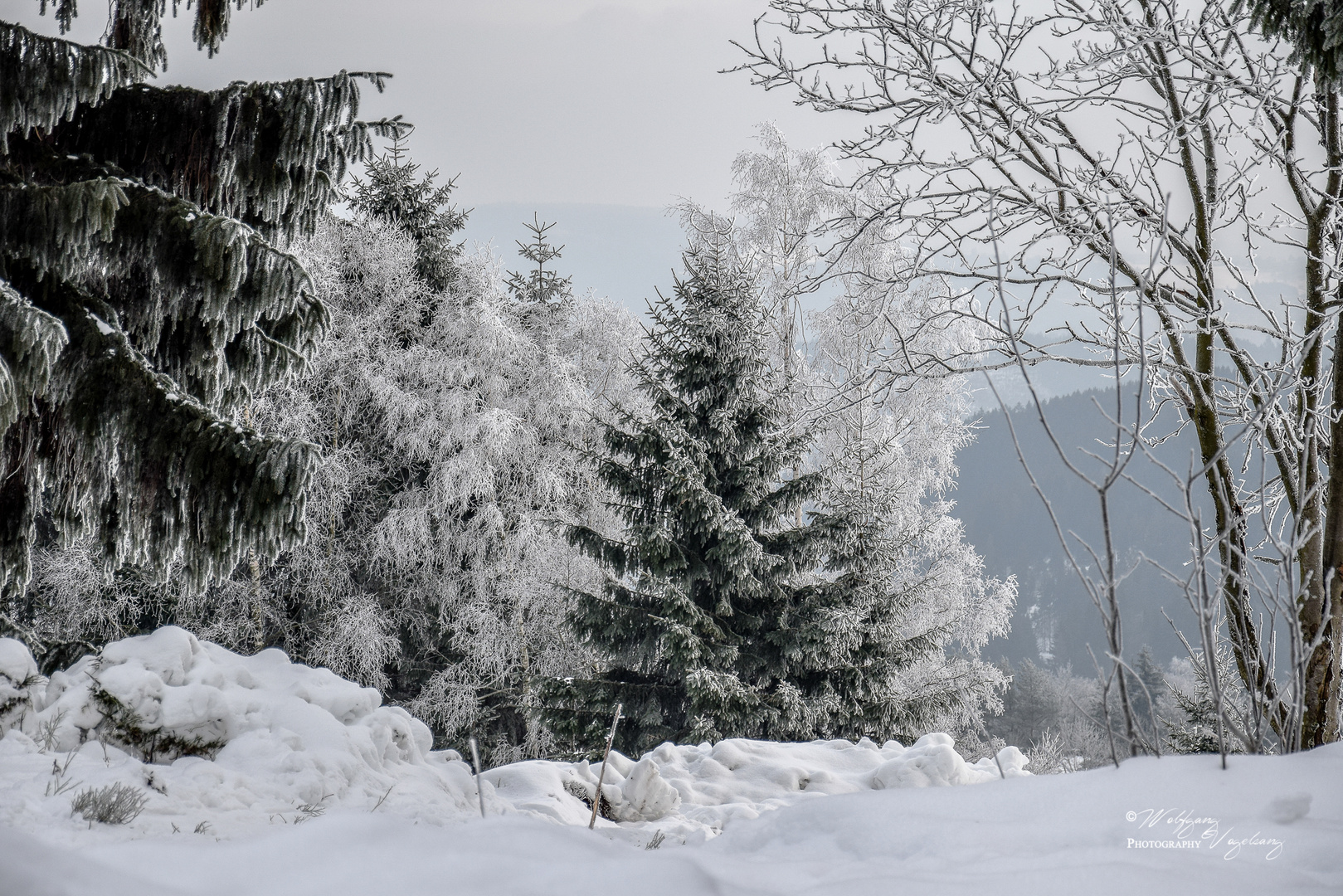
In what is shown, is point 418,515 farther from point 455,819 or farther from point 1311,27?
point 1311,27

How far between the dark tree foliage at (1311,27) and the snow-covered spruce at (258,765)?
1.82m

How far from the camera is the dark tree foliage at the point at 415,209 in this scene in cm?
1118

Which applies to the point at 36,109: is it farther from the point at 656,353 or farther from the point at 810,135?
the point at 810,135

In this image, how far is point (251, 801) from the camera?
7.16ft

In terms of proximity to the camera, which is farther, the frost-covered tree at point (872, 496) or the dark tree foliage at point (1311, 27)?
the frost-covered tree at point (872, 496)

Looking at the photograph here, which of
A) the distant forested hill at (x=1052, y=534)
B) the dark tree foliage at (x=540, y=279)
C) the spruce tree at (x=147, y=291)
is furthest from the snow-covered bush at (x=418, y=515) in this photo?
the distant forested hill at (x=1052, y=534)

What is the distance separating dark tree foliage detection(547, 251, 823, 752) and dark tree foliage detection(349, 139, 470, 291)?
484 cm

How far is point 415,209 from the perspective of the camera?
450 inches

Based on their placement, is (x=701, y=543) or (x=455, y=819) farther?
(x=701, y=543)

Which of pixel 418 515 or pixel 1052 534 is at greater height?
pixel 1052 534

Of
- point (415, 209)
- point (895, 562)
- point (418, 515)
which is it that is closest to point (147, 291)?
point (418, 515)

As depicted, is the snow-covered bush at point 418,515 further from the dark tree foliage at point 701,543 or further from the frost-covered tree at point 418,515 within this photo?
the dark tree foliage at point 701,543

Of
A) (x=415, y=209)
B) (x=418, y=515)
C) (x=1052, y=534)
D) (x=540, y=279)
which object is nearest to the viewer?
(x=418, y=515)

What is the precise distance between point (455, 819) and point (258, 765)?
25.2 inches
